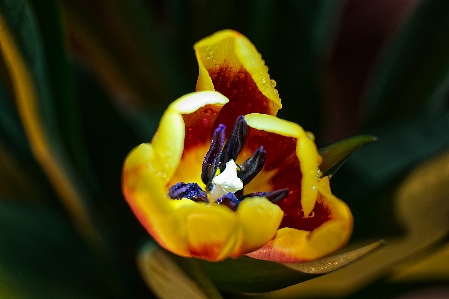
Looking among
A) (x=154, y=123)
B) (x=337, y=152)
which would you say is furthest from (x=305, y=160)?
(x=154, y=123)

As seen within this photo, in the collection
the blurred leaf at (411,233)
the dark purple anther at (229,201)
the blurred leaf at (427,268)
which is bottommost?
the blurred leaf at (427,268)

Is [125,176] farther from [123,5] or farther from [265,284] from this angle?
[123,5]

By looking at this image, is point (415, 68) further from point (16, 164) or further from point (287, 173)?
point (16, 164)

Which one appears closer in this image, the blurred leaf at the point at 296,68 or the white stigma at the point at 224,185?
the white stigma at the point at 224,185

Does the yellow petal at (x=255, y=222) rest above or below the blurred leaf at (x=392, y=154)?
above

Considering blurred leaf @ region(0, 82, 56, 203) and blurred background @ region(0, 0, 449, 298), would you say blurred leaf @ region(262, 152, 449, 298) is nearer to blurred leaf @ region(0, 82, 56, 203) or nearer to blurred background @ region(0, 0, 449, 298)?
blurred background @ region(0, 0, 449, 298)

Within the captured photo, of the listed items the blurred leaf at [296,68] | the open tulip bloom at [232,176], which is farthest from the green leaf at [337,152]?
the blurred leaf at [296,68]

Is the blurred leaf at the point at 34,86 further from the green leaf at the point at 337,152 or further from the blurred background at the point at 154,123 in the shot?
the green leaf at the point at 337,152
